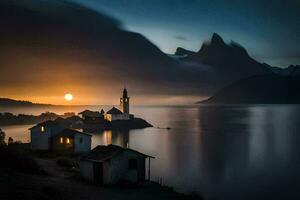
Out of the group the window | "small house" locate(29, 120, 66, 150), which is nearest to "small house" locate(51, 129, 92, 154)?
"small house" locate(29, 120, 66, 150)

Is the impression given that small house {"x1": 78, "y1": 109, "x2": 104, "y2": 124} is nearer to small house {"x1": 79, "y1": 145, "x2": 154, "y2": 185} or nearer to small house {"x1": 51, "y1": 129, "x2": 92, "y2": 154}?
small house {"x1": 51, "y1": 129, "x2": 92, "y2": 154}

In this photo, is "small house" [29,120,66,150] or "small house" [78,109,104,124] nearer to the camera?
"small house" [29,120,66,150]

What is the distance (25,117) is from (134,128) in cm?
8346

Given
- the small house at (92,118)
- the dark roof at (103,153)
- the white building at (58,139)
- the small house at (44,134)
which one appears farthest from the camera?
the small house at (92,118)

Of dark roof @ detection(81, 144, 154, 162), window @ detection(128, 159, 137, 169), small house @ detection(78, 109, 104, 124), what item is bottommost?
small house @ detection(78, 109, 104, 124)

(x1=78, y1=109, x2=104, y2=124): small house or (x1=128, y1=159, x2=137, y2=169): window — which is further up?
(x1=128, y1=159, x2=137, y2=169): window

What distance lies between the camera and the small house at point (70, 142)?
56219 mm

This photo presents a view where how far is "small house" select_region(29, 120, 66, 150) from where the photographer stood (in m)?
58.5

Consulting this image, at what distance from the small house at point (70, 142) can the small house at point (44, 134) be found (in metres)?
1.21

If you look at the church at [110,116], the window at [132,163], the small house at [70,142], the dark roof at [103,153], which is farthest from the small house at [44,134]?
the church at [110,116]

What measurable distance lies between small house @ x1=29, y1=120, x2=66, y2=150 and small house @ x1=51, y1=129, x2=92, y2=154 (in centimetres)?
121

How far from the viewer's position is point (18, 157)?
118 feet

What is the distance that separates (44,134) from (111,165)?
97.6 feet

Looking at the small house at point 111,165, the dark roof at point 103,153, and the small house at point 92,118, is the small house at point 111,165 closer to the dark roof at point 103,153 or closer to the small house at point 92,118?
the dark roof at point 103,153
